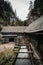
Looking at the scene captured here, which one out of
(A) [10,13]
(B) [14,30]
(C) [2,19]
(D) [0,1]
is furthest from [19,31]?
(A) [10,13]

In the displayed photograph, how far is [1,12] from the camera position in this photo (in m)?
69.5

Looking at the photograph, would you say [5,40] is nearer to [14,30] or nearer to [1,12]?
[14,30]

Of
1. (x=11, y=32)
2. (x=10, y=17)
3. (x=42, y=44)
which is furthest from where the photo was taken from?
(x=10, y=17)

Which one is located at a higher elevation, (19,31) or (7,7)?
Result: (7,7)

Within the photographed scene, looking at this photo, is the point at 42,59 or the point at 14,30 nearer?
the point at 42,59

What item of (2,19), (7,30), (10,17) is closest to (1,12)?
(2,19)

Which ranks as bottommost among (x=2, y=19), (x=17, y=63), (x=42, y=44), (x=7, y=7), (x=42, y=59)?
(x=17, y=63)

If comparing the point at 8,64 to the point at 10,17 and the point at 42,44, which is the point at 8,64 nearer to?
the point at 42,44

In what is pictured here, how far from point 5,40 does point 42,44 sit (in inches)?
1160

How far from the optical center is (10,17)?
85562mm

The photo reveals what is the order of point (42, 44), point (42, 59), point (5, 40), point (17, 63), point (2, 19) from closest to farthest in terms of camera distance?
point (42, 59)
point (42, 44)
point (17, 63)
point (5, 40)
point (2, 19)

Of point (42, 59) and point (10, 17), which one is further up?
→ point (10, 17)

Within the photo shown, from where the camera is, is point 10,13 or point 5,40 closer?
point 5,40

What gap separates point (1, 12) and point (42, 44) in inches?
2377
